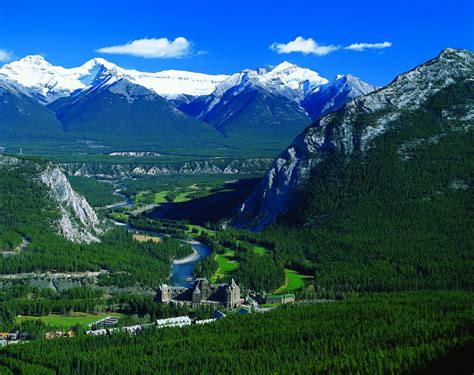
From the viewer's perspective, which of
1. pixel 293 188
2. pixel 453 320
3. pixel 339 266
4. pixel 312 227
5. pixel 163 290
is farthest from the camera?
pixel 293 188

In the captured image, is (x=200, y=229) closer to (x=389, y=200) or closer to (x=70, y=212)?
(x=70, y=212)

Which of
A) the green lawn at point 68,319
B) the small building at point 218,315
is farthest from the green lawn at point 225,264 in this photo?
the green lawn at point 68,319

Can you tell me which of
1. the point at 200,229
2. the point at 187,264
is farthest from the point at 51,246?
the point at 200,229

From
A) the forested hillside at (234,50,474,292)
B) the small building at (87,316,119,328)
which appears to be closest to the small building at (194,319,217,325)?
the small building at (87,316,119,328)

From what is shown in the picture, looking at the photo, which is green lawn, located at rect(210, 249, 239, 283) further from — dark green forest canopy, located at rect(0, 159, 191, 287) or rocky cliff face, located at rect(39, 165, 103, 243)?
rocky cliff face, located at rect(39, 165, 103, 243)

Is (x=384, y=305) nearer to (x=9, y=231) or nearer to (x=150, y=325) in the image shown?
(x=150, y=325)

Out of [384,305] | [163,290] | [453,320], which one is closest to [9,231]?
[163,290]
